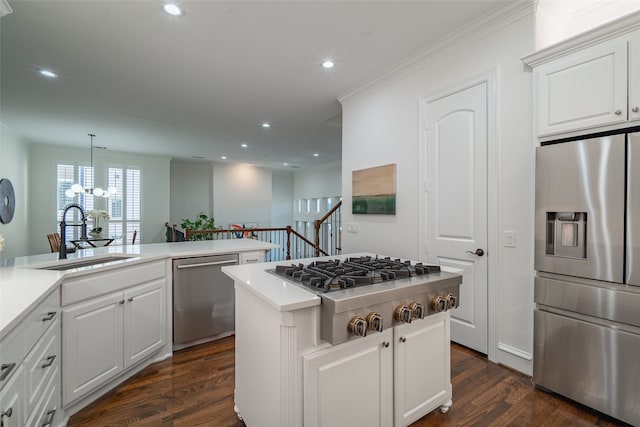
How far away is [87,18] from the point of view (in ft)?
7.44

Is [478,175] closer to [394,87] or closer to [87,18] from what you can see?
[394,87]

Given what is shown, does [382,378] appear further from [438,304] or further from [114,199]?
[114,199]

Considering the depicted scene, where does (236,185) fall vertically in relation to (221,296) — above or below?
above

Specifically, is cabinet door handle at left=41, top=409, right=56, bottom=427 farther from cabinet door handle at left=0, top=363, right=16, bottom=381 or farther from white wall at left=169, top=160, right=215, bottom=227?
white wall at left=169, top=160, right=215, bottom=227

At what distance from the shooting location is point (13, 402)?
1.03 metres

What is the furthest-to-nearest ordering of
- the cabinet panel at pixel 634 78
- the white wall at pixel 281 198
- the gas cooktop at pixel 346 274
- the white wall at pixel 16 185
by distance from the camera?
the white wall at pixel 281 198 < the white wall at pixel 16 185 < the cabinet panel at pixel 634 78 < the gas cooktop at pixel 346 274

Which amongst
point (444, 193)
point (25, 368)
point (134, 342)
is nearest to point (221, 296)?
point (134, 342)

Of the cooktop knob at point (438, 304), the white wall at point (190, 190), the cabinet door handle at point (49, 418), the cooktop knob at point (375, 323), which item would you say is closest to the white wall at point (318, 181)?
the white wall at point (190, 190)

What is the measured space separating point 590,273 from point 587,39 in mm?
1399

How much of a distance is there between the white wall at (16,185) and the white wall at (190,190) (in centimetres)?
318

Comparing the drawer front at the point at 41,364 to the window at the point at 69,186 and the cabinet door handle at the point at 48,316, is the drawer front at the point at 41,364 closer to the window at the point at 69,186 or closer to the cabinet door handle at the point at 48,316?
the cabinet door handle at the point at 48,316

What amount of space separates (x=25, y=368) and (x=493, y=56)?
3346 millimetres

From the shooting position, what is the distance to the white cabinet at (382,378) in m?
1.22

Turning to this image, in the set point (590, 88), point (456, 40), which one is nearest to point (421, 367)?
point (590, 88)
